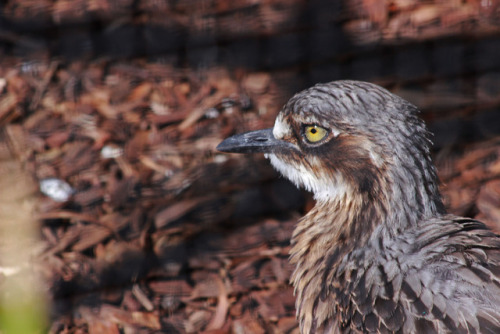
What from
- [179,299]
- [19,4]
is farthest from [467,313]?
[19,4]

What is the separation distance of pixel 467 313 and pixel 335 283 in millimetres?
451

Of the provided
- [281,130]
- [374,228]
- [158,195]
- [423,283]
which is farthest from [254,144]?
[158,195]

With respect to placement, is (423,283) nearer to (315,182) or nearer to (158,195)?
(315,182)

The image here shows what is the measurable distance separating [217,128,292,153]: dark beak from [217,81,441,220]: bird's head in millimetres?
75

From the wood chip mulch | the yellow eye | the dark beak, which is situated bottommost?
the wood chip mulch

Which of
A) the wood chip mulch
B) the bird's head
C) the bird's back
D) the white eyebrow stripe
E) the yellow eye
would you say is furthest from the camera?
the wood chip mulch

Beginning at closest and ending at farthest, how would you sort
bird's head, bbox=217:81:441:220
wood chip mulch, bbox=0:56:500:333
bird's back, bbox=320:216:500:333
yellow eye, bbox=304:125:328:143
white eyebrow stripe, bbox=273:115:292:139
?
bird's back, bbox=320:216:500:333
bird's head, bbox=217:81:441:220
yellow eye, bbox=304:125:328:143
white eyebrow stripe, bbox=273:115:292:139
wood chip mulch, bbox=0:56:500:333

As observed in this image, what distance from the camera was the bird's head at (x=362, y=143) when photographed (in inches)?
83.6

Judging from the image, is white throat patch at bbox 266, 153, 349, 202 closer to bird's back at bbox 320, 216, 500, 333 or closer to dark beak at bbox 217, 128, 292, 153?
dark beak at bbox 217, 128, 292, 153

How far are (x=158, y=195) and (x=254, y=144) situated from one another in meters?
0.95

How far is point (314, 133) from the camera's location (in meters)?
2.28

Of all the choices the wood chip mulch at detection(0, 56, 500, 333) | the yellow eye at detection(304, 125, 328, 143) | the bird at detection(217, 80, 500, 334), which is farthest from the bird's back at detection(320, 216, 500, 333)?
the wood chip mulch at detection(0, 56, 500, 333)

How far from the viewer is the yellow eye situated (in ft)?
7.40

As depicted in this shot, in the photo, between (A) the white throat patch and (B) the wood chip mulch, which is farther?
(B) the wood chip mulch
